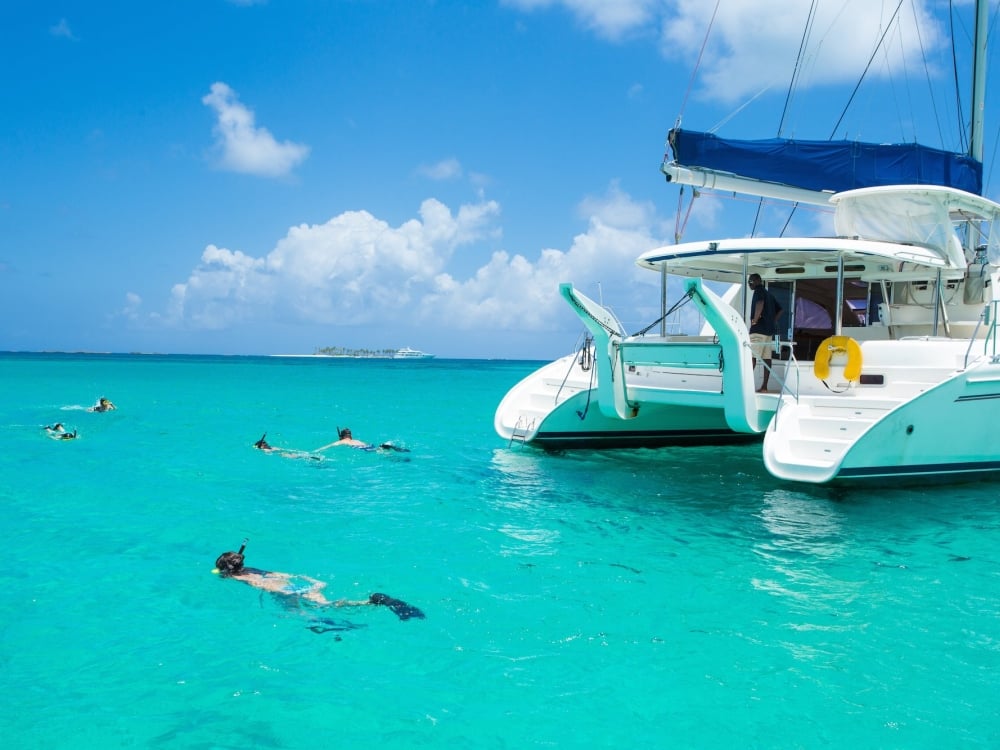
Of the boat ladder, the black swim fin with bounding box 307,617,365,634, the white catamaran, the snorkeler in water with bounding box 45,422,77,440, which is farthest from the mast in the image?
the snorkeler in water with bounding box 45,422,77,440

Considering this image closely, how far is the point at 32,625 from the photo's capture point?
208 inches

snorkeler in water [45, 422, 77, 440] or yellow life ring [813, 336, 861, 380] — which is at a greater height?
yellow life ring [813, 336, 861, 380]

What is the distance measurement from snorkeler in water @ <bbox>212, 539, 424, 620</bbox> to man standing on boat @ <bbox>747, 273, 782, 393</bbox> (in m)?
5.75

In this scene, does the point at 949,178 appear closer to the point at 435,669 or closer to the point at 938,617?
the point at 938,617

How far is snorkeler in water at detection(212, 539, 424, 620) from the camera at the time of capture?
5.49m

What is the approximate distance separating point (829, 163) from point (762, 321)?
353cm

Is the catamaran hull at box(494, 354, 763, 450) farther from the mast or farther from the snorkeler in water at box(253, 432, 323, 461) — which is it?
the mast

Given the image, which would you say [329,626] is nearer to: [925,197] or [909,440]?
[909,440]

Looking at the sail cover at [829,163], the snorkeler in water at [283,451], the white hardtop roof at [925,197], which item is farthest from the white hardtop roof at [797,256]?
the snorkeler in water at [283,451]

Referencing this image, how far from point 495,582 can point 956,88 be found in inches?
514

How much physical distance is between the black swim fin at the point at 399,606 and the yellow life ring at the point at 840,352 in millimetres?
5737

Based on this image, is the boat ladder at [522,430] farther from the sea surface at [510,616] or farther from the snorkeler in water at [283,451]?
the snorkeler in water at [283,451]

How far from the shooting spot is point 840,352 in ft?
29.0

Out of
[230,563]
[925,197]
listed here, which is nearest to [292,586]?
[230,563]
